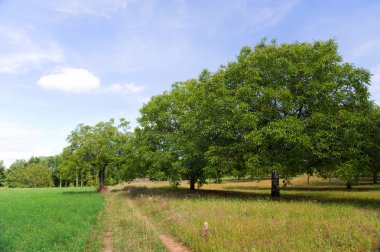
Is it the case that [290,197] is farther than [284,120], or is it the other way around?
[290,197]

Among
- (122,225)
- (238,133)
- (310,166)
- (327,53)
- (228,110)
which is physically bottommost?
(122,225)

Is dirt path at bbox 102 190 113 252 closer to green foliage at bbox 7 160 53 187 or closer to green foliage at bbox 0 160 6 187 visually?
green foliage at bbox 7 160 53 187

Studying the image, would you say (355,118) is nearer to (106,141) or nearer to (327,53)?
(327,53)

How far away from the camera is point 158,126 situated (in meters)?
38.7

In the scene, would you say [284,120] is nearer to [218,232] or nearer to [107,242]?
[218,232]

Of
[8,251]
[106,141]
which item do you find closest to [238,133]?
[8,251]

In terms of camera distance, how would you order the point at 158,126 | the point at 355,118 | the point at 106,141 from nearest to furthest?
1. the point at 355,118
2. the point at 158,126
3. the point at 106,141

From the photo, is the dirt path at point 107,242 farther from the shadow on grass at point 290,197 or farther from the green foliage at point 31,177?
the green foliage at point 31,177

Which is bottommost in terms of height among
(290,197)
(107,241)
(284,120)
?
(290,197)

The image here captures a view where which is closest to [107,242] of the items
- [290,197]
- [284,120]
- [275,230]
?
[275,230]

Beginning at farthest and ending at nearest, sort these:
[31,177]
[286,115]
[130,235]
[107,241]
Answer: [31,177] < [286,115] < [130,235] < [107,241]

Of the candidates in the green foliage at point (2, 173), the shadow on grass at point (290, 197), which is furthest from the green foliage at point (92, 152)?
the green foliage at point (2, 173)

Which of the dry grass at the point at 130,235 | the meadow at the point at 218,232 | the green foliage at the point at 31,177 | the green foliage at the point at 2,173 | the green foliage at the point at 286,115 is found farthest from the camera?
the green foliage at the point at 2,173

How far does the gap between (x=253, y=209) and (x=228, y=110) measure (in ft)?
34.4
